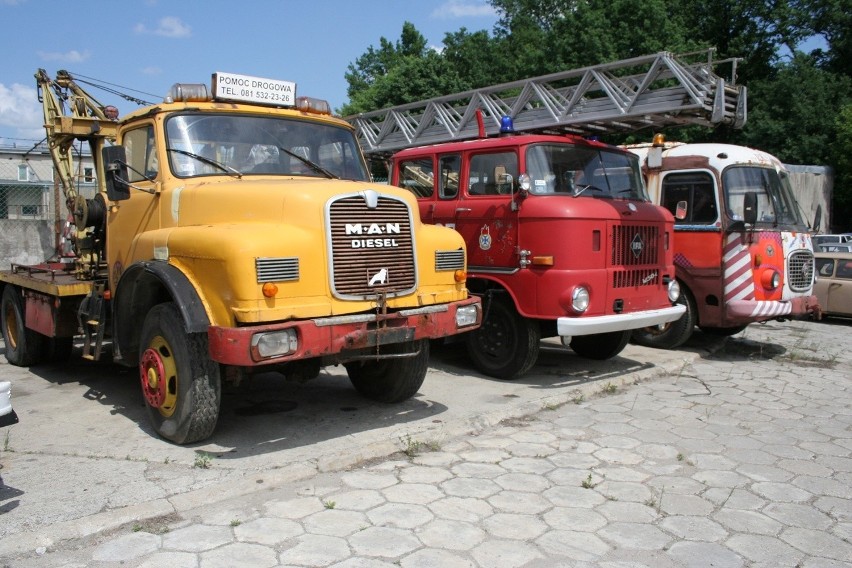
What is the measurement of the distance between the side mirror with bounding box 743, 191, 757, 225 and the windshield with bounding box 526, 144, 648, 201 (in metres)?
1.57

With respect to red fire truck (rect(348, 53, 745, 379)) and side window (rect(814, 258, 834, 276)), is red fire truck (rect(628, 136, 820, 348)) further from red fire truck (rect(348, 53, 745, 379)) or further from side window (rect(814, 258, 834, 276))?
side window (rect(814, 258, 834, 276))

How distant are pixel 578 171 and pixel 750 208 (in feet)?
8.34

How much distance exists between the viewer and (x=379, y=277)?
518cm

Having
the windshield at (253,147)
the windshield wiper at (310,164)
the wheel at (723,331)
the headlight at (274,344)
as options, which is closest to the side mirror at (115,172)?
the windshield at (253,147)

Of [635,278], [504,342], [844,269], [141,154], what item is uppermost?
[141,154]

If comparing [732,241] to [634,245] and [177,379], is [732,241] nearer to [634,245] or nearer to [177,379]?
[634,245]

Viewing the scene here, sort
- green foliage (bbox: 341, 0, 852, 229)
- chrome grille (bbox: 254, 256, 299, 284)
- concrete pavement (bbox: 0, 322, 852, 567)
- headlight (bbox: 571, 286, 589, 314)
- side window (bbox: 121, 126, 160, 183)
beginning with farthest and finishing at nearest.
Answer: green foliage (bbox: 341, 0, 852, 229) < headlight (bbox: 571, 286, 589, 314) < side window (bbox: 121, 126, 160, 183) < chrome grille (bbox: 254, 256, 299, 284) < concrete pavement (bbox: 0, 322, 852, 567)

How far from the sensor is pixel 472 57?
39.8 m

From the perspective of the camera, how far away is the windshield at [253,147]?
567 cm

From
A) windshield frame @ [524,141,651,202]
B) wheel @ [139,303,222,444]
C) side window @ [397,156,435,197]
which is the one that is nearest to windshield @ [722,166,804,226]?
windshield frame @ [524,141,651,202]

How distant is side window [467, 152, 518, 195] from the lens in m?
7.31

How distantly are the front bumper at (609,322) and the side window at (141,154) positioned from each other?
389 cm

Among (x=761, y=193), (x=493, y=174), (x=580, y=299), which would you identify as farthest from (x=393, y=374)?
(x=761, y=193)

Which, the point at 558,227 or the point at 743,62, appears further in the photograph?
the point at 743,62
